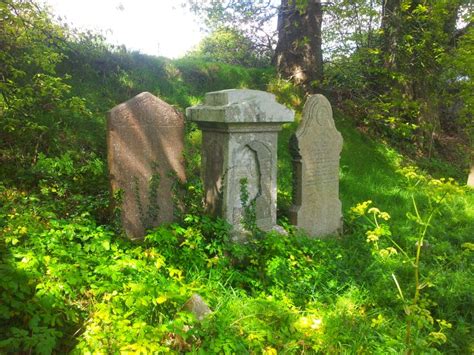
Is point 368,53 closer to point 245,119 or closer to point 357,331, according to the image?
point 245,119

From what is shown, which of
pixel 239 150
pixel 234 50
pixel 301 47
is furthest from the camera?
pixel 234 50

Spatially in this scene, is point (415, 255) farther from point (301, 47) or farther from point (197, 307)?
point (301, 47)

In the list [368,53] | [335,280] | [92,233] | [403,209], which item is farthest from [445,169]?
[92,233]

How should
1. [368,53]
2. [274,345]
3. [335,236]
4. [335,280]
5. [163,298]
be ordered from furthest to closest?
1. [368,53]
2. [335,236]
3. [335,280]
4. [274,345]
5. [163,298]

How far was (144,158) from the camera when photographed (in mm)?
4352

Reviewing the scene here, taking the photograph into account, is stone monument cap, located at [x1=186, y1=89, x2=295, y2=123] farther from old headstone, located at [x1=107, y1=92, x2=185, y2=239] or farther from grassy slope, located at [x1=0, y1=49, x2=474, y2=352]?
grassy slope, located at [x1=0, y1=49, x2=474, y2=352]

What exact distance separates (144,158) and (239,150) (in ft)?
3.30

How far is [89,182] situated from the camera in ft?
17.1

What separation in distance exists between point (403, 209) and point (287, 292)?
3669 millimetres

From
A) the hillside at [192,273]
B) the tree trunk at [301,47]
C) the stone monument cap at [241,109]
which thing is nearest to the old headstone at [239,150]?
the stone monument cap at [241,109]

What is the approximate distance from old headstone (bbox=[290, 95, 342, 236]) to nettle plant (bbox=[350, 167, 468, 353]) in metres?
0.55

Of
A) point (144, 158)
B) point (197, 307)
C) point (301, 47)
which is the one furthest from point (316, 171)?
point (301, 47)

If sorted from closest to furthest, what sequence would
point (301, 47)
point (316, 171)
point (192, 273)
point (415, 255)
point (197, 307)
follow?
point (197, 307) → point (192, 273) → point (415, 255) → point (316, 171) → point (301, 47)

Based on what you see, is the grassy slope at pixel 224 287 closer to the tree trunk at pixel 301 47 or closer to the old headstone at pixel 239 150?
the old headstone at pixel 239 150
